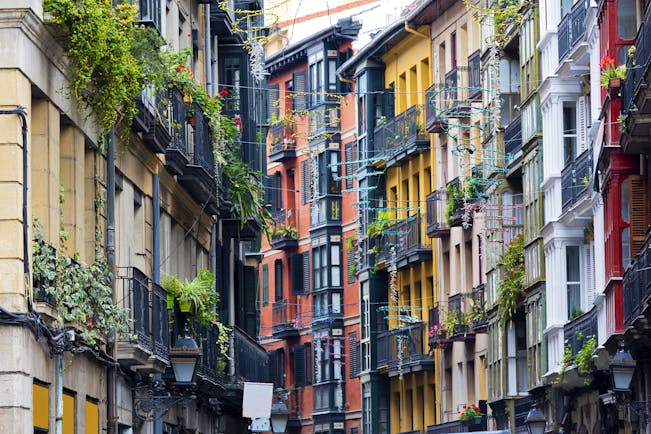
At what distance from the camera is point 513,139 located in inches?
2085

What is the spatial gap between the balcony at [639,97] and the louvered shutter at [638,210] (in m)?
1.08

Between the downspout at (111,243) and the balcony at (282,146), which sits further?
the balcony at (282,146)

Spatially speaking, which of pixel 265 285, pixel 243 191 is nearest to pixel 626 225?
pixel 243 191

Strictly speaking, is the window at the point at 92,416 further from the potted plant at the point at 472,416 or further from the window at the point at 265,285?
the window at the point at 265,285

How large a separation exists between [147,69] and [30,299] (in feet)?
27.5

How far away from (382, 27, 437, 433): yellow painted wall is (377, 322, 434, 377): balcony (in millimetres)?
467

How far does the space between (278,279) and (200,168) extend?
47.8 meters

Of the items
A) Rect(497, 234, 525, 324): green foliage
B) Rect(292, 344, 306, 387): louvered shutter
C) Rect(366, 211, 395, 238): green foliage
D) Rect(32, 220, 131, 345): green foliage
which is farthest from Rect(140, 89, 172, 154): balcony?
Rect(292, 344, 306, 387): louvered shutter

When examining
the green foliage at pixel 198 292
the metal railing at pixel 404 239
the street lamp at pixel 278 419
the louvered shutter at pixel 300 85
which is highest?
the louvered shutter at pixel 300 85

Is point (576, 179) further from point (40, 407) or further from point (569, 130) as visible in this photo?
point (40, 407)

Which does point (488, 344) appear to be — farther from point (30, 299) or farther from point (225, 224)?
point (30, 299)

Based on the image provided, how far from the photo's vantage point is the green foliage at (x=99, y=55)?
25.0m

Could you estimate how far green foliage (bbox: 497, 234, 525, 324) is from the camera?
51.5m

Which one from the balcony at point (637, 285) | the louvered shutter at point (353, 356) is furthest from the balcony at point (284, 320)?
the balcony at point (637, 285)
